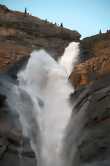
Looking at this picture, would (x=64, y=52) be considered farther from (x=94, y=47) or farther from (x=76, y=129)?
(x=76, y=129)

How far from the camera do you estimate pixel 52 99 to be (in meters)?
41.5

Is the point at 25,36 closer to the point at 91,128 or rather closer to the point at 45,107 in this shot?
the point at 45,107

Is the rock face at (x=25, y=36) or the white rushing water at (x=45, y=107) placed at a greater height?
the rock face at (x=25, y=36)

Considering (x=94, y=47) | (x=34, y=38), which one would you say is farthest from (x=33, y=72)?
(x=34, y=38)

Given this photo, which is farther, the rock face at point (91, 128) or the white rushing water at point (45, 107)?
the white rushing water at point (45, 107)

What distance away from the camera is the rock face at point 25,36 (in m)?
60.1

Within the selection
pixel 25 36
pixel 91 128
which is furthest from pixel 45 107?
pixel 25 36

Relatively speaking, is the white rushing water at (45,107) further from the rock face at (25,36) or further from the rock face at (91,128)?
the rock face at (25,36)

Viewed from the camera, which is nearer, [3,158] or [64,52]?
[3,158]

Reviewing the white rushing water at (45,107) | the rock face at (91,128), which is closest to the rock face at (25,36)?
the white rushing water at (45,107)

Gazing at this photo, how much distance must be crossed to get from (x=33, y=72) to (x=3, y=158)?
2911 cm

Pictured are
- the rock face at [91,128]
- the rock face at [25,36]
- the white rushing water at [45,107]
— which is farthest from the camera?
the rock face at [25,36]

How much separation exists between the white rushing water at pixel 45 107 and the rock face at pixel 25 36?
776 cm

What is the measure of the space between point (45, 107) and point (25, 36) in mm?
36752
